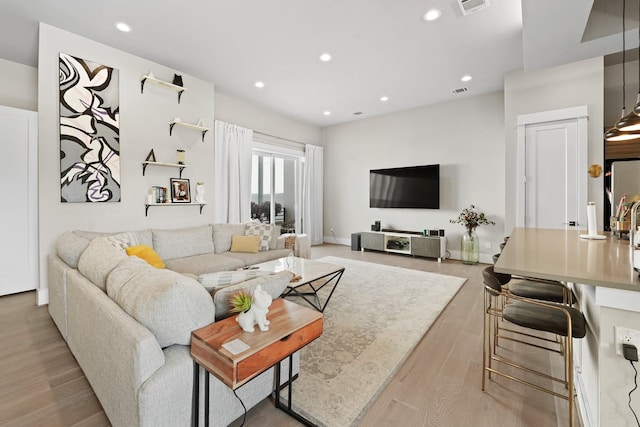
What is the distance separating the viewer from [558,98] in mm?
4016

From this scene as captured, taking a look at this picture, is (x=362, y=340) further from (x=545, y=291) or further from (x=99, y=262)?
(x=99, y=262)

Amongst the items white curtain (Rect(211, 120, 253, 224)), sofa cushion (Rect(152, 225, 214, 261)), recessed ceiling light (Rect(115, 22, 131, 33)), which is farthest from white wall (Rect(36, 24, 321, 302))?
recessed ceiling light (Rect(115, 22, 131, 33))

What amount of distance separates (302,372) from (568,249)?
1.94m

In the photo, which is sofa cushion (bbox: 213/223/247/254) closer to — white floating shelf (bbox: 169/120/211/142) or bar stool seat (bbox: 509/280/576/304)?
white floating shelf (bbox: 169/120/211/142)

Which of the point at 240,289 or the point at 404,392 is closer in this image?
the point at 240,289

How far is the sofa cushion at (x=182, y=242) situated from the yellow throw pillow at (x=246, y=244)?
12.9 inches

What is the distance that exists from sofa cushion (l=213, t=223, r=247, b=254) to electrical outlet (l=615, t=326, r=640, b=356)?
413cm

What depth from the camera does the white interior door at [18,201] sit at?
3551 millimetres

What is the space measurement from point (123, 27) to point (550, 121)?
564 centimetres

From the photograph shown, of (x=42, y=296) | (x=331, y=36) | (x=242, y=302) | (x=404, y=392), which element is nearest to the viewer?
(x=242, y=302)

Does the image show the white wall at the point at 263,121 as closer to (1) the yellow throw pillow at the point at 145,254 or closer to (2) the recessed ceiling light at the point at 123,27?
(2) the recessed ceiling light at the point at 123,27

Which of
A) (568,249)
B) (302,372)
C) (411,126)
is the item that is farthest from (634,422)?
(411,126)

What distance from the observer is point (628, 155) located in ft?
12.3

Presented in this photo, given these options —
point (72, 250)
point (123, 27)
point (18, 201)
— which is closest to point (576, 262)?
point (72, 250)
